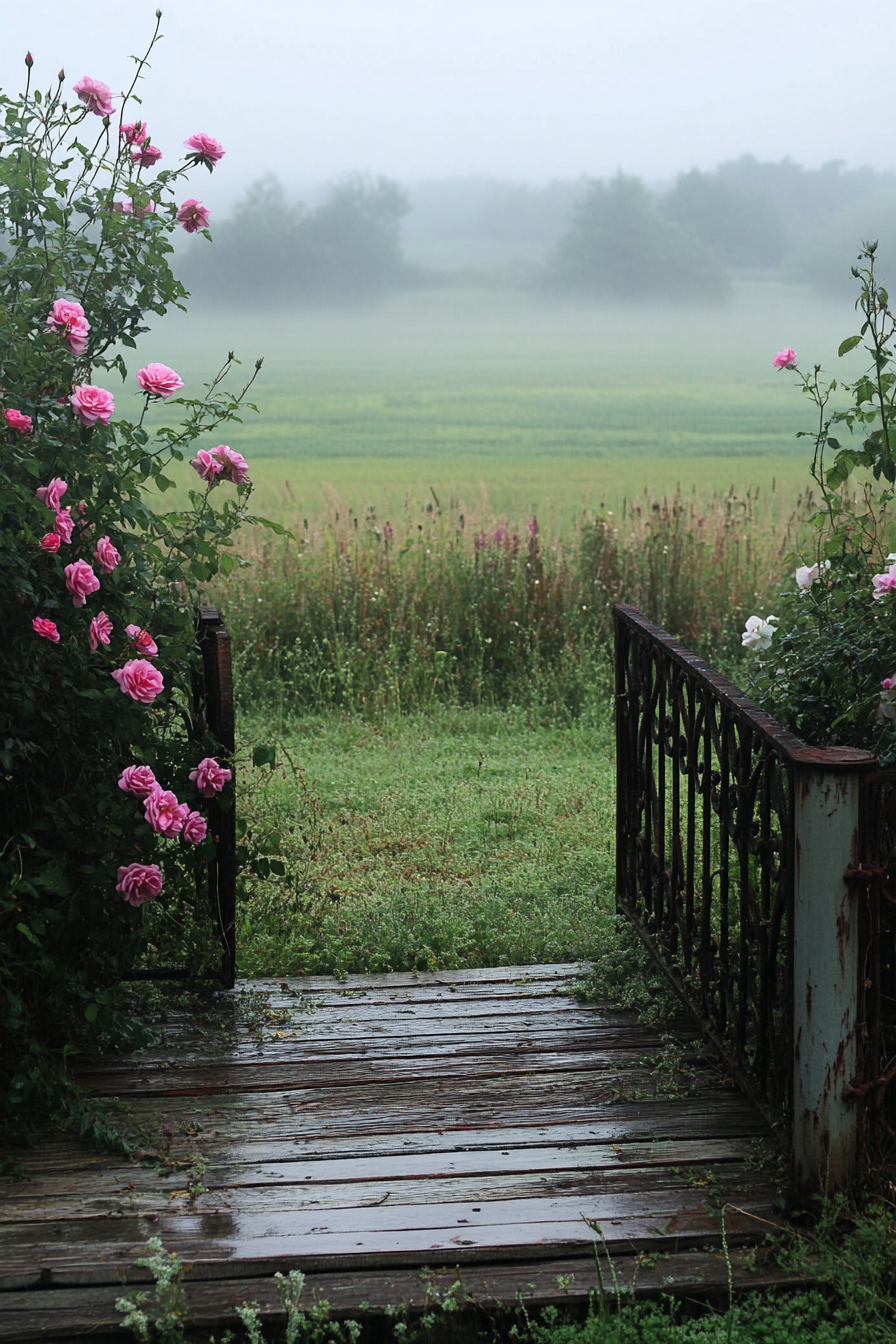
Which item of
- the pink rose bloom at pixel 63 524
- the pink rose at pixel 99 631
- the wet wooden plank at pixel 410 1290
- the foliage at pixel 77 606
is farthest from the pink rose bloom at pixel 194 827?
the wet wooden plank at pixel 410 1290

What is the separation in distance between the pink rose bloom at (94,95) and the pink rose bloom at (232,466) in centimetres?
96

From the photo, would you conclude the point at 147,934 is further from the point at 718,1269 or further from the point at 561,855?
the point at 561,855

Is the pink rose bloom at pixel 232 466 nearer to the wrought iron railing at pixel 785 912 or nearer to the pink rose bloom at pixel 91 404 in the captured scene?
the pink rose bloom at pixel 91 404

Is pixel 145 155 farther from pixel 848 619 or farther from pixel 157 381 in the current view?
pixel 848 619

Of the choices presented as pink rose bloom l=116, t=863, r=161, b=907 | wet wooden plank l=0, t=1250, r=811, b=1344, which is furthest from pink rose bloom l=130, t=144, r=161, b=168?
wet wooden plank l=0, t=1250, r=811, b=1344

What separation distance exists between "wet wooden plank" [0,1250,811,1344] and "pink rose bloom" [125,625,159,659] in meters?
1.44

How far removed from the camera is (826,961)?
7.73ft

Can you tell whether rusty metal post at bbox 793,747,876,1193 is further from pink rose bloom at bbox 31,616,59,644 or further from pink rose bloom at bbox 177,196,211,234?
pink rose bloom at bbox 177,196,211,234

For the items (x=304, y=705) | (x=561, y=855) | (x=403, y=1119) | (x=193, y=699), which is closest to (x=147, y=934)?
(x=193, y=699)

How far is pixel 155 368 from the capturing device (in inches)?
128

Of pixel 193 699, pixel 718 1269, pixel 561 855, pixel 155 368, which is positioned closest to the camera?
pixel 718 1269

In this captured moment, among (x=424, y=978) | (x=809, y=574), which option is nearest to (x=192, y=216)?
(x=809, y=574)

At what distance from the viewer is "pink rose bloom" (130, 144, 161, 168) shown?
3.41 metres

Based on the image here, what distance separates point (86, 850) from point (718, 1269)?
1.75 metres
